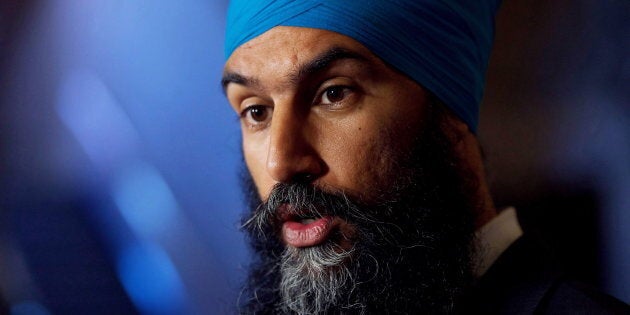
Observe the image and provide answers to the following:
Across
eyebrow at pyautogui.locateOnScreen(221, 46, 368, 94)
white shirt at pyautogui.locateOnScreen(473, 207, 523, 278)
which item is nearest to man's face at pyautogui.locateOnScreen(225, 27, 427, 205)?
eyebrow at pyautogui.locateOnScreen(221, 46, 368, 94)

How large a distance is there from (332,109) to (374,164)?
0.54 feet

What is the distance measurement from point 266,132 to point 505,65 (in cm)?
96

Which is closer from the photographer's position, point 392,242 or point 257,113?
point 392,242

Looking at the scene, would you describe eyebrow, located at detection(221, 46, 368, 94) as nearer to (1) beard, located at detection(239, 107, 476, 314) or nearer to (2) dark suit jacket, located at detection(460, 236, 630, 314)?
(1) beard, located at detection(239, 107, 476, 314)

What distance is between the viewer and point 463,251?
4.56 feet

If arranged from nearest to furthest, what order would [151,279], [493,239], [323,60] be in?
1. [323,60]
2. [493,239]
3. [151,279]

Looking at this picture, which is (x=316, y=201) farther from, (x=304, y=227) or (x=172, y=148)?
(x=172, y=148)

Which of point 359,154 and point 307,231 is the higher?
point 359,154

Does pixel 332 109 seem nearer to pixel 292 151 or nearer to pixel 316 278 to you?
pixel 292 151

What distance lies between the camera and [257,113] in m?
1.50

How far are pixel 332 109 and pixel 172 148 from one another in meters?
0.86

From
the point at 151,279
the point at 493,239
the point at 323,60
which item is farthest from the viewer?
the point at 151,279

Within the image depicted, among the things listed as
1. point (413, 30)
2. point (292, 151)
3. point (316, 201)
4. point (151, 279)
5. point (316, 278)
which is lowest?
point (151, 279)

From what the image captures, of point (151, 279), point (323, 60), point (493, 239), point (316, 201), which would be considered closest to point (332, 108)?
point (323, 60)
